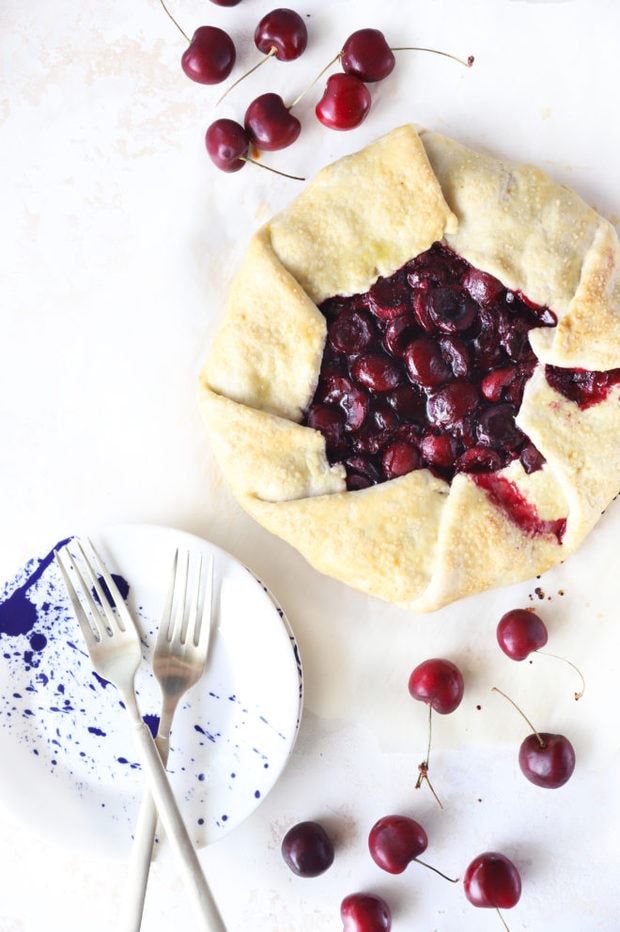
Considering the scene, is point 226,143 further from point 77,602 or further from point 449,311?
point 77,602

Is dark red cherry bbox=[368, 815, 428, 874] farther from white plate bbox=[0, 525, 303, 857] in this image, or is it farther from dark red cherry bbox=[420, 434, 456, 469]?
dark red cherry bbox=[420, 434, 456, 469]

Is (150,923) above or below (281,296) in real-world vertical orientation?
below

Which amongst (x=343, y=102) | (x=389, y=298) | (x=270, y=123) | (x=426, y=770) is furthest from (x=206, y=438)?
(x=426, y=770)

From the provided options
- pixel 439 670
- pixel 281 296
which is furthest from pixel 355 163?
pixel 439 670

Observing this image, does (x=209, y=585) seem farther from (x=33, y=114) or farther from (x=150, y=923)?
(x=33, y=114)

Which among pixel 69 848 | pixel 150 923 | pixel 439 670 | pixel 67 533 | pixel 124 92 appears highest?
pixel 124 92

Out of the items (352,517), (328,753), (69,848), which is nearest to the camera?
(352,517)

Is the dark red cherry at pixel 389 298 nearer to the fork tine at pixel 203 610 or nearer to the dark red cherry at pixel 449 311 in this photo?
the dark red cherry at pixel 449 311
